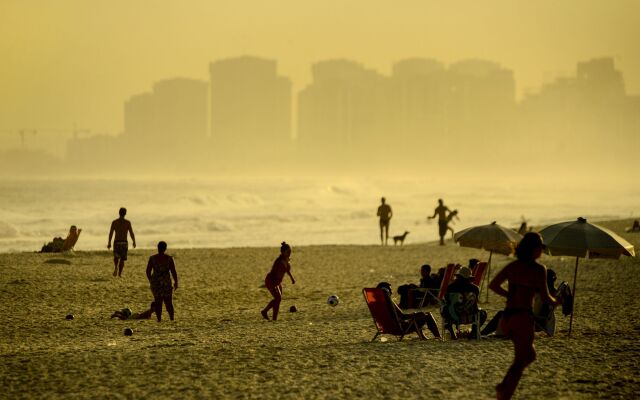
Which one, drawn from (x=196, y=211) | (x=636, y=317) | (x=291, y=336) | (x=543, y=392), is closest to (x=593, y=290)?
(x=636, y=317)

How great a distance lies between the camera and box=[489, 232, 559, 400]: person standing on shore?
8117mm

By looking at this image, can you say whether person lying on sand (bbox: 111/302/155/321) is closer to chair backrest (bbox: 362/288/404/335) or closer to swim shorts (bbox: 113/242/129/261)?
chair backrest (bbox: 362/288/404/335)

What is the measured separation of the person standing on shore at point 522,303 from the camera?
26.6 feet

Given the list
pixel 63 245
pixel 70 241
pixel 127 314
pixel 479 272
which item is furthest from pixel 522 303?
pixel 63 245

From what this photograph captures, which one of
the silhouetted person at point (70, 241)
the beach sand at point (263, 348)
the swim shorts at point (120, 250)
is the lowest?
the beach sand at point (263, 348)

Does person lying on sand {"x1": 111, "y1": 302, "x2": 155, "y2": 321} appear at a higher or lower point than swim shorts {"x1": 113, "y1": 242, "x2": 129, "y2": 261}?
lower

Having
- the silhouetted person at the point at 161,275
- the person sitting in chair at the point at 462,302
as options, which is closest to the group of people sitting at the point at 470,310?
the person sitting in chair at the point at 462,302

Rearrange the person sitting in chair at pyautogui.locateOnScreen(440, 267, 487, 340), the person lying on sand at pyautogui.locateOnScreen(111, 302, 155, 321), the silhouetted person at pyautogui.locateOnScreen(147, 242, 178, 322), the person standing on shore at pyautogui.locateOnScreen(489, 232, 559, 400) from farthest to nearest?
1. the person lying on sand at pyautogui.locateOnScreen(111, 302, 155, 321)
2. the silhouetted person at pyautogui.locateOnScreen(147, 242, 178, 322)
3. the person sitting in chair at pyautogui.locateOnScreen(440, 267, 487, 340)
4. the person standing on shore at pyautogui.locateOnScreen(489, 232, 559, 400)

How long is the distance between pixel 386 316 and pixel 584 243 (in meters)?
2.63

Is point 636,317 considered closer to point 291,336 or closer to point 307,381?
point 291,336

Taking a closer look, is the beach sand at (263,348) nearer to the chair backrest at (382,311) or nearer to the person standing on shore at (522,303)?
the chair backrest at (382,311)

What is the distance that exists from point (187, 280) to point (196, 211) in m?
72.8

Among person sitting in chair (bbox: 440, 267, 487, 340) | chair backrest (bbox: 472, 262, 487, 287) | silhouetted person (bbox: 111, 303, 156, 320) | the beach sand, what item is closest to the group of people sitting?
person sitting in chair (bbox: 440, 267, 487, 340)

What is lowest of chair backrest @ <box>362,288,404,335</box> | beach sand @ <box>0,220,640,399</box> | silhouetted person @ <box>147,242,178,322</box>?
beach sand @ <box>0,220,640,399</box>
